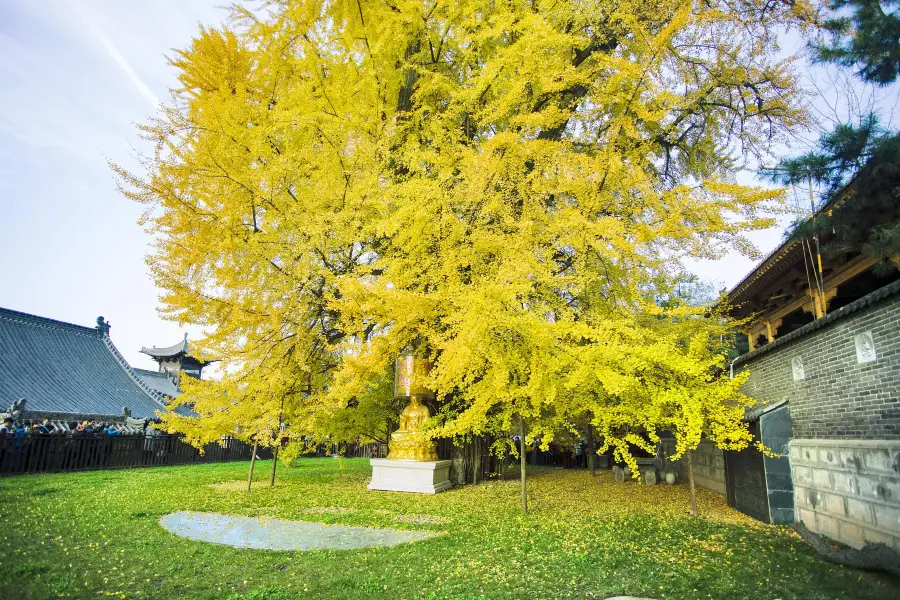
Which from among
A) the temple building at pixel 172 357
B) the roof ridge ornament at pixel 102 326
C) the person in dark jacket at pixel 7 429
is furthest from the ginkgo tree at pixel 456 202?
the temple building at pixel 172 357

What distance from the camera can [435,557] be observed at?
4922 mm

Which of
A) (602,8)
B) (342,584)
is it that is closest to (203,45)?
(602,8)

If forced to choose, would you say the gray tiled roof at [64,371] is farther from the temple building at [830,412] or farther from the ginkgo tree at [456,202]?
the temple building at [830,412]

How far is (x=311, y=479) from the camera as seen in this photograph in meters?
13.0

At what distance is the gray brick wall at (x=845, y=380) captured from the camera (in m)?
5.11

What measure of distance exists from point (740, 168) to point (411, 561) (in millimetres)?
10165

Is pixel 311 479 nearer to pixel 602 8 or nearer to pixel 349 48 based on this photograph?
pixel 349 48

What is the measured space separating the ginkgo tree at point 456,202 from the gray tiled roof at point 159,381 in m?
20.7

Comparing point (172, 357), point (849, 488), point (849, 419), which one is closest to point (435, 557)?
point (849, 488)

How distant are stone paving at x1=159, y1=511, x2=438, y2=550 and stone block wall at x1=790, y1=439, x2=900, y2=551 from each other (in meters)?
4.79

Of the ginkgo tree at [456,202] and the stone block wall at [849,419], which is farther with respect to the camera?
the ginkgo tree at [456,202]

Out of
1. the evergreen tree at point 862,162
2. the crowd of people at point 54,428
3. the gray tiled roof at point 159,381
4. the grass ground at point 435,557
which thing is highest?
the evergreen tree at point 862,162

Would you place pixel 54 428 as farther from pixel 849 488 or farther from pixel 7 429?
pixel 849 488

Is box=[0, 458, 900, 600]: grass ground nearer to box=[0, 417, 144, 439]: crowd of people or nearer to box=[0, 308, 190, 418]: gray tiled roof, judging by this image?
box=[0, 417, 144, 439]: crowd of people
